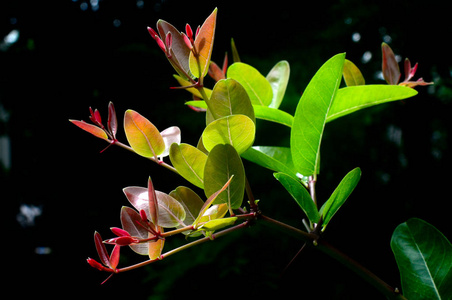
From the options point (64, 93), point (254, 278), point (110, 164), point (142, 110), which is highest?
point (64, 93)

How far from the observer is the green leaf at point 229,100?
0.31 metres

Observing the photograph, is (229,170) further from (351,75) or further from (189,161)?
(351,75)

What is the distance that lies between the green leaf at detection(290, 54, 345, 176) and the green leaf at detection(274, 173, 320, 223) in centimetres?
5

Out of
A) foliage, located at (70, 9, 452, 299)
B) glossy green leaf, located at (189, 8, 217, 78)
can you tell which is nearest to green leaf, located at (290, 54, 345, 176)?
foliage, located at (70, 9, 452, 299)

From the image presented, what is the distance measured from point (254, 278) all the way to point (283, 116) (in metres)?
1.02

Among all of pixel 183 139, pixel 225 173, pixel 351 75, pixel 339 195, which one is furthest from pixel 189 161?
pixel 183 139

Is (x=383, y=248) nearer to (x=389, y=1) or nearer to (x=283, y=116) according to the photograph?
(x=389, y=1)

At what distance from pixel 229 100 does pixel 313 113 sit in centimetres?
9

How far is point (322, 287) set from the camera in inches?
53.2

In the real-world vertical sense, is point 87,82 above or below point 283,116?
above

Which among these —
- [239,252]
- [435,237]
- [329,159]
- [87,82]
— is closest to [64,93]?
[87,82]

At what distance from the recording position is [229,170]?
0.29m

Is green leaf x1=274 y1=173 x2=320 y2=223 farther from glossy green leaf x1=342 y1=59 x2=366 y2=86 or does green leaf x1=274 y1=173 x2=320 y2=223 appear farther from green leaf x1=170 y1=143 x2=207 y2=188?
glossy green leaf x1=342 y1=59 x2=366 y2=86

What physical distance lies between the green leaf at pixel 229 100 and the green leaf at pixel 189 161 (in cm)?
4
